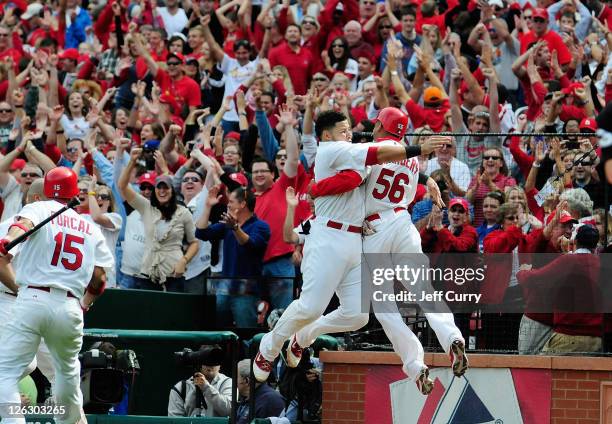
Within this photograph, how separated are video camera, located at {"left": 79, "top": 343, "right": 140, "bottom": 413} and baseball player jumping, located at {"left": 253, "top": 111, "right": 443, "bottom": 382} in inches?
46.1

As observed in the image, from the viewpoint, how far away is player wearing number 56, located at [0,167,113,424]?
10148mm

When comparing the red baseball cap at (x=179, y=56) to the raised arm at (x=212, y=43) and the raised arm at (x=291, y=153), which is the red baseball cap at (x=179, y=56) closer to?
the raised arm at (x=212, y=43)

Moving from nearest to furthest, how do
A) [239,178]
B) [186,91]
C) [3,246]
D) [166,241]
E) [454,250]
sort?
[3,246] < [454,250] < [239,178] < [166,241] < [186,91]

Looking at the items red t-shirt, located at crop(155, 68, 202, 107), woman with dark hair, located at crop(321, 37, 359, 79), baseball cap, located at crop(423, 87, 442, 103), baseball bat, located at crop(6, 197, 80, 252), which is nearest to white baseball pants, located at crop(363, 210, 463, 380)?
baseball bat, located at crop(6, 197, 80, 252)

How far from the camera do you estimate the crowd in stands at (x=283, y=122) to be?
12328 millimetres

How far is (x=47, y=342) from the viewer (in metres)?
10.3

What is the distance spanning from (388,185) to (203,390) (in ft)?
7.64

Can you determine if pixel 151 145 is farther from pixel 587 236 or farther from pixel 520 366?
pixel 587 236

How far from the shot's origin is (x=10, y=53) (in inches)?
798

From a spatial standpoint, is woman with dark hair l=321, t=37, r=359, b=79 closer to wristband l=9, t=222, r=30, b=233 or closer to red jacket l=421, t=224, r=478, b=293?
red jacket l=421, t=224, r=478, b=293

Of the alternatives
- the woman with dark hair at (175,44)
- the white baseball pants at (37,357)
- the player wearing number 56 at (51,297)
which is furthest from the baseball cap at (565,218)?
the woman with dark hair at (175,44)

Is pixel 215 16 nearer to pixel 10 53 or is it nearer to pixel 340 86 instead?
pixel 10 53

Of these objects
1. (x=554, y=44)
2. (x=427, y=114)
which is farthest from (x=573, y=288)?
(x=554, y=44)

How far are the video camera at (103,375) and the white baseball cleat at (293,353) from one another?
126 centimetres
